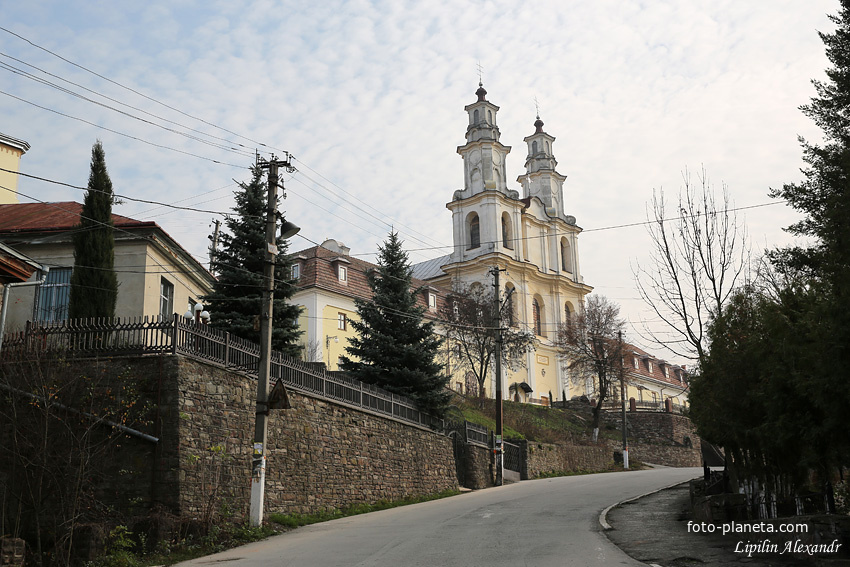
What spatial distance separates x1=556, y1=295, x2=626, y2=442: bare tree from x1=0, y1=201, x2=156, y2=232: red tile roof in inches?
1390

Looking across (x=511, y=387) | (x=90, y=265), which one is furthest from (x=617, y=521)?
(x=511, y=387)

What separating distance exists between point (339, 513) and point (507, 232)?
163ft

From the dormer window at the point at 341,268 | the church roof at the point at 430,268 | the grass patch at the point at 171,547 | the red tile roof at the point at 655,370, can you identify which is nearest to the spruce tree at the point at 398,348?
the grass patch at the point at 171,547

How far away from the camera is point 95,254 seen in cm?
1981

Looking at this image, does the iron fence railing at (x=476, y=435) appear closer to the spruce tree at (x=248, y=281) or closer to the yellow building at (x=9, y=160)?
the spruce tree at (x=248, y=281)

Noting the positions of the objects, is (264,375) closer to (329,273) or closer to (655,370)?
(329,273)

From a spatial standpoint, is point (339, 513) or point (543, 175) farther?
point (543, 175)

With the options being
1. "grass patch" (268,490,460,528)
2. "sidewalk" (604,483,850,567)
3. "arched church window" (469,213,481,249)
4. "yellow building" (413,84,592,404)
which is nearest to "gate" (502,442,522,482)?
"grass patch" (268,490,460,528)

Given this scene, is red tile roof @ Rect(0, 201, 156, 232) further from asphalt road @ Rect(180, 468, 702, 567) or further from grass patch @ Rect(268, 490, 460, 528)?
asphalt road @ Rect(180, 468, 702, 567)

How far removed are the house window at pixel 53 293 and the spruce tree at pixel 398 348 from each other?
10.2 meters

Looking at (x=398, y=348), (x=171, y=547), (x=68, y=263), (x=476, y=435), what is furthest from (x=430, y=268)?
(x=171, y=547)

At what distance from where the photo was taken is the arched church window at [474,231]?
66.8 meters

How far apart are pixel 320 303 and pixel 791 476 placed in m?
37.6

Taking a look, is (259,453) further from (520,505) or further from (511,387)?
(511,387)
